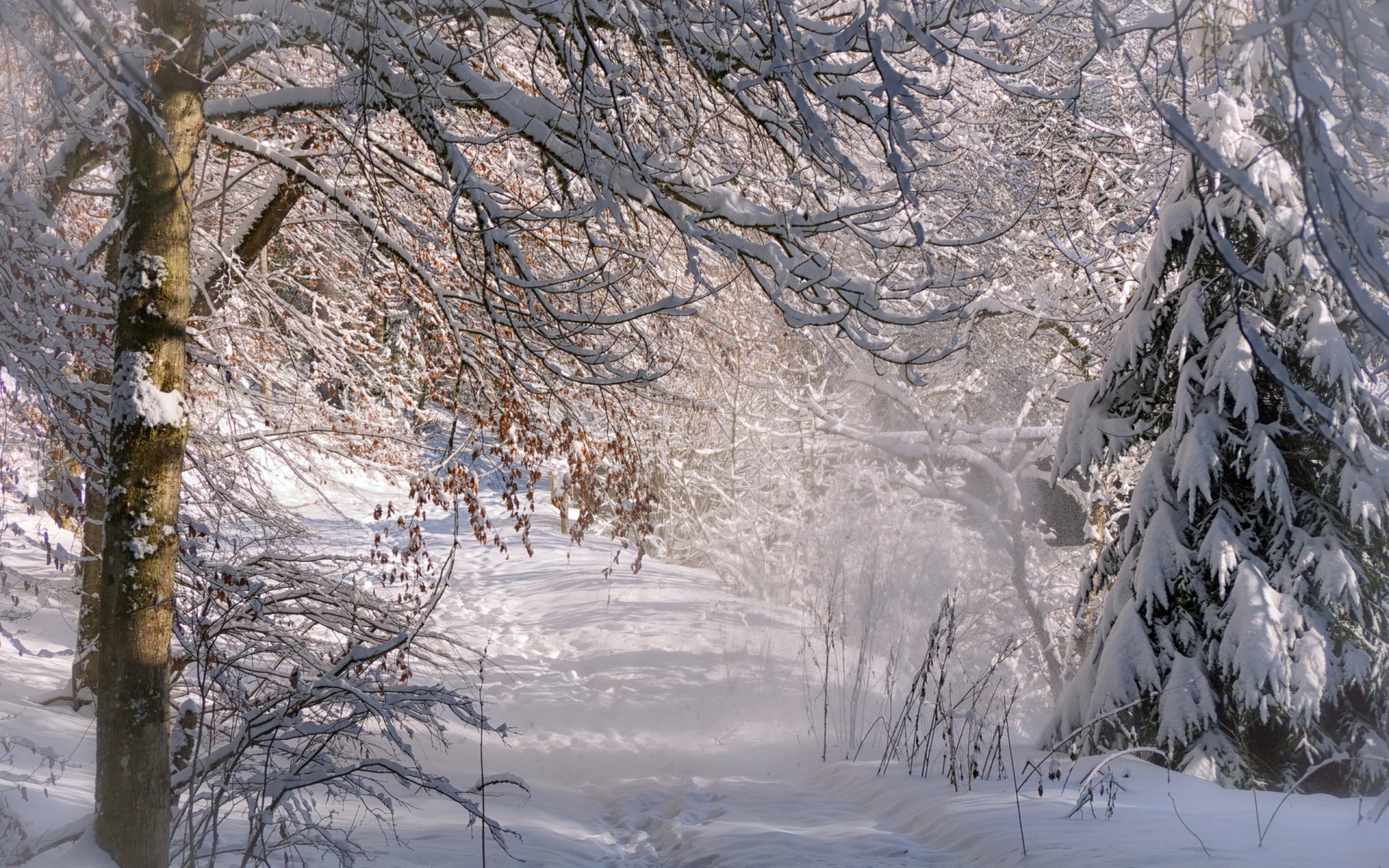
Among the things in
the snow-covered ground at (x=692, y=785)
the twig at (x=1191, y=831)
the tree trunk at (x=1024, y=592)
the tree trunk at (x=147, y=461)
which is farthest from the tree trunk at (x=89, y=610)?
the tree trunk at (x=1024, y=592)

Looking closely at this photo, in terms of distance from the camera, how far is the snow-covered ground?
13.0ft

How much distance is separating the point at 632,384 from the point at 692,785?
334 cm

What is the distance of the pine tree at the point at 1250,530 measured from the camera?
564 cm

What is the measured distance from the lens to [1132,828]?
3980 mm

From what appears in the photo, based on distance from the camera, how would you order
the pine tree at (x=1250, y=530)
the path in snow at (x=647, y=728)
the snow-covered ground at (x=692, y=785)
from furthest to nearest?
1. the pine tree at (x=1250, y=530)
2. the path in snow at (x=647, y=728)
3. the snow-covered ground at (x=692, y=785)

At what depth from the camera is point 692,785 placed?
6.52 m

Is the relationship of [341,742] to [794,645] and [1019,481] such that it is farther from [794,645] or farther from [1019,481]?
[1019,481]

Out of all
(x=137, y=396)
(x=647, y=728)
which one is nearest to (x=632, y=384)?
(x=137, y=396)

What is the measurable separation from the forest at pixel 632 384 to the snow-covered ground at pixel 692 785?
0.15 feet

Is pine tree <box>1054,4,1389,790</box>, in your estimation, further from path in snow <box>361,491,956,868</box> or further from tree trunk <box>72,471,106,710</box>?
tree trunk <box>72,471,106,710</box>

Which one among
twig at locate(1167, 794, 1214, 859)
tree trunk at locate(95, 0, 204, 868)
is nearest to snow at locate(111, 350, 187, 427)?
tree trunk at locate(95, 0, 204, 868)

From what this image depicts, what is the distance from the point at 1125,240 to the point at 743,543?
763 cm

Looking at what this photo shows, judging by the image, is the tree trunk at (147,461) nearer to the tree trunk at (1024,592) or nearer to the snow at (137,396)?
the snow at (137,396)

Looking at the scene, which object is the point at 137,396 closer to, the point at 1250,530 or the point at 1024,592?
the point at 1250,530
